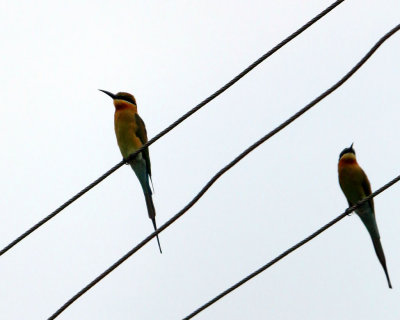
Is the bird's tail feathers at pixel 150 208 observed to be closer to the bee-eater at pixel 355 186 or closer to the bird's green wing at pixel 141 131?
the bird's green wing at pixel 141 131

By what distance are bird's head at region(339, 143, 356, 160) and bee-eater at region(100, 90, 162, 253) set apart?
1645 mm

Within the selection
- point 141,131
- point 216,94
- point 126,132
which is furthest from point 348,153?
point 216,94

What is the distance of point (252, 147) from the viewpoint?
3111 millimetres

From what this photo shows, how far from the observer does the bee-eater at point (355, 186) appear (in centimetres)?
618

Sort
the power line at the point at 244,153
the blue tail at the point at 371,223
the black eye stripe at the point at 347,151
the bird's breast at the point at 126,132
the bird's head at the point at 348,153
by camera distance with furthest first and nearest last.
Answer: the black eye stripe at the point at 347,151
the bird's head at the point at 348,153
the bird's breast at the point at 126,132
the blue tail at the point at 371,223
the power line at the point at 244,153

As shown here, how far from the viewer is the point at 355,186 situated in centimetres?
657

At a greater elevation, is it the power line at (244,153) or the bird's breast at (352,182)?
the bird's breast at (352,182)

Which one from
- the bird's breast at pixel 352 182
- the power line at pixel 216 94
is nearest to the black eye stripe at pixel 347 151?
the bird's breast at pixel 352 182

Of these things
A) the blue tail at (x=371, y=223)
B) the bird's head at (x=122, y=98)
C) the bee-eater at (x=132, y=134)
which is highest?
the bird's head at (x=122, y=98)

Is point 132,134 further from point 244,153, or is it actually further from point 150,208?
point 244,153

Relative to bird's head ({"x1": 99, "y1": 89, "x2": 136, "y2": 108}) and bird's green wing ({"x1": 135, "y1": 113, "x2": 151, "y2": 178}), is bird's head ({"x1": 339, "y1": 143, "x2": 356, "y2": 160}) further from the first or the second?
bird's head ({"x1": 99, "y1": 89, "x2": 136, "y2": 108})

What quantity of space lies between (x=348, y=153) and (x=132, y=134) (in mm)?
1800

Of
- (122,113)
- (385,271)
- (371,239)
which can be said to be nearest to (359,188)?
(371,239)

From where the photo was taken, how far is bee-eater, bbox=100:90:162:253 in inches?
243
